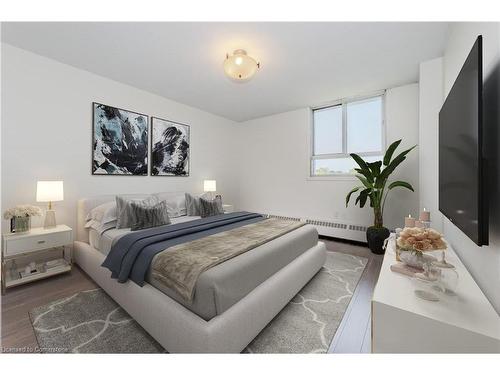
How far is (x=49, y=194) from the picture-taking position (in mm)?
2281

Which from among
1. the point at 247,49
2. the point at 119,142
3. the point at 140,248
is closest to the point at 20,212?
the point at 119,142

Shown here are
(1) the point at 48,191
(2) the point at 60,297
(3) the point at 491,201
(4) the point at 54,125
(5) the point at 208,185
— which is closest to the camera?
(3) the point at 491,201

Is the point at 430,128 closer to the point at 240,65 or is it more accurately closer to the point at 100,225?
the point at 240,65

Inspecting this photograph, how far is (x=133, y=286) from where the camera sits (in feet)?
5.28

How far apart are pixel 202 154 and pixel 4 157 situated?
2762 millimetres

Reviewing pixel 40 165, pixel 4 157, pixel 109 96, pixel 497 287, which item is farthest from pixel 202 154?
pixel 497 287

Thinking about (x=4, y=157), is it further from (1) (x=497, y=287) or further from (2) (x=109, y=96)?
(1) (x=497, y=287)

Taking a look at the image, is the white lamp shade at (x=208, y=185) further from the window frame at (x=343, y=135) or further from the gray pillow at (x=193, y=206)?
the window frame at (x=343, y=135)

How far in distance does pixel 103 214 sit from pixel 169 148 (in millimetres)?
1690

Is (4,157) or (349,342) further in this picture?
(4,157)

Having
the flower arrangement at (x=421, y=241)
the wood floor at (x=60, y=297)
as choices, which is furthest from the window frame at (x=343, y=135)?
the flower arrangement at (x=421, y=241)

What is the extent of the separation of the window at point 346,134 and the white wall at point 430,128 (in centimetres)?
86

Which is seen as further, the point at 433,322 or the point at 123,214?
the point at 123,214

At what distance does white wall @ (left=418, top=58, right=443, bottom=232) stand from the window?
2.82 feet
